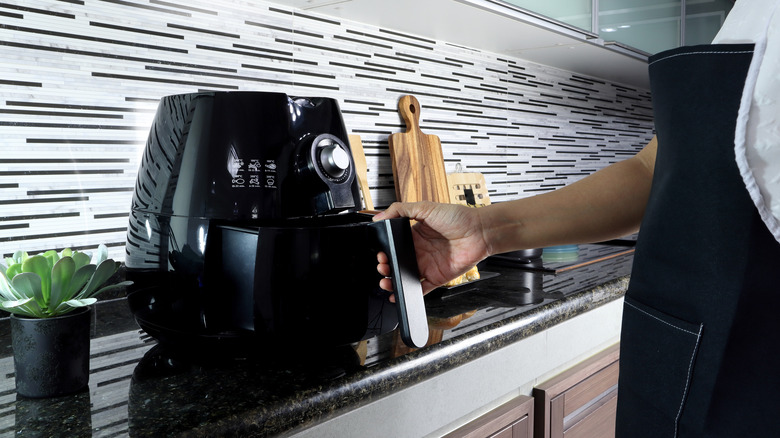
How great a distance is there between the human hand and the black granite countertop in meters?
0.09

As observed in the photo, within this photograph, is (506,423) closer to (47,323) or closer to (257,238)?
(257,238)

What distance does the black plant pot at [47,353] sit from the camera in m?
0.60

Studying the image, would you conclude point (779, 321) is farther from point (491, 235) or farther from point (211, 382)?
point (211, 382)

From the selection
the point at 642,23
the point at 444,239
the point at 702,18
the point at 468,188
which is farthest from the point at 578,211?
the point at 702,18

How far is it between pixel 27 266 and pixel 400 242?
1.21 ft

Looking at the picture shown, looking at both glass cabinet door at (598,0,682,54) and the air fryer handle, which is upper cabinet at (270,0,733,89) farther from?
the air fryer handle

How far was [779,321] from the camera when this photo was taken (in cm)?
56

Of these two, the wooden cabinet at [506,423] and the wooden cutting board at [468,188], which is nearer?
the wooden cabinet at [506,423]

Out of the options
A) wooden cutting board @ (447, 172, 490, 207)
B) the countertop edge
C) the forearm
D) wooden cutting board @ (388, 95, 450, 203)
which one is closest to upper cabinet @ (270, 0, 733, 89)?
wooden cutting board @ (388, 95, 450, 203)

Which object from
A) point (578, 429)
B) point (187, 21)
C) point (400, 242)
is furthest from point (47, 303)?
point (578, 429)

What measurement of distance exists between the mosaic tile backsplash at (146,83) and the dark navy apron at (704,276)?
0.78 meters

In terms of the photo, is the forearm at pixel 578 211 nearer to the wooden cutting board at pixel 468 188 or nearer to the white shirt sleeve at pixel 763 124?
the white shirt sleeve at pixel 763 124

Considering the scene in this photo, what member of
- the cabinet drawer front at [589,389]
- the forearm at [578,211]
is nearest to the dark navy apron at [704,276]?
the forearm at [578,211]

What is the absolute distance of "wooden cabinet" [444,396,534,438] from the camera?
2.81 ft
